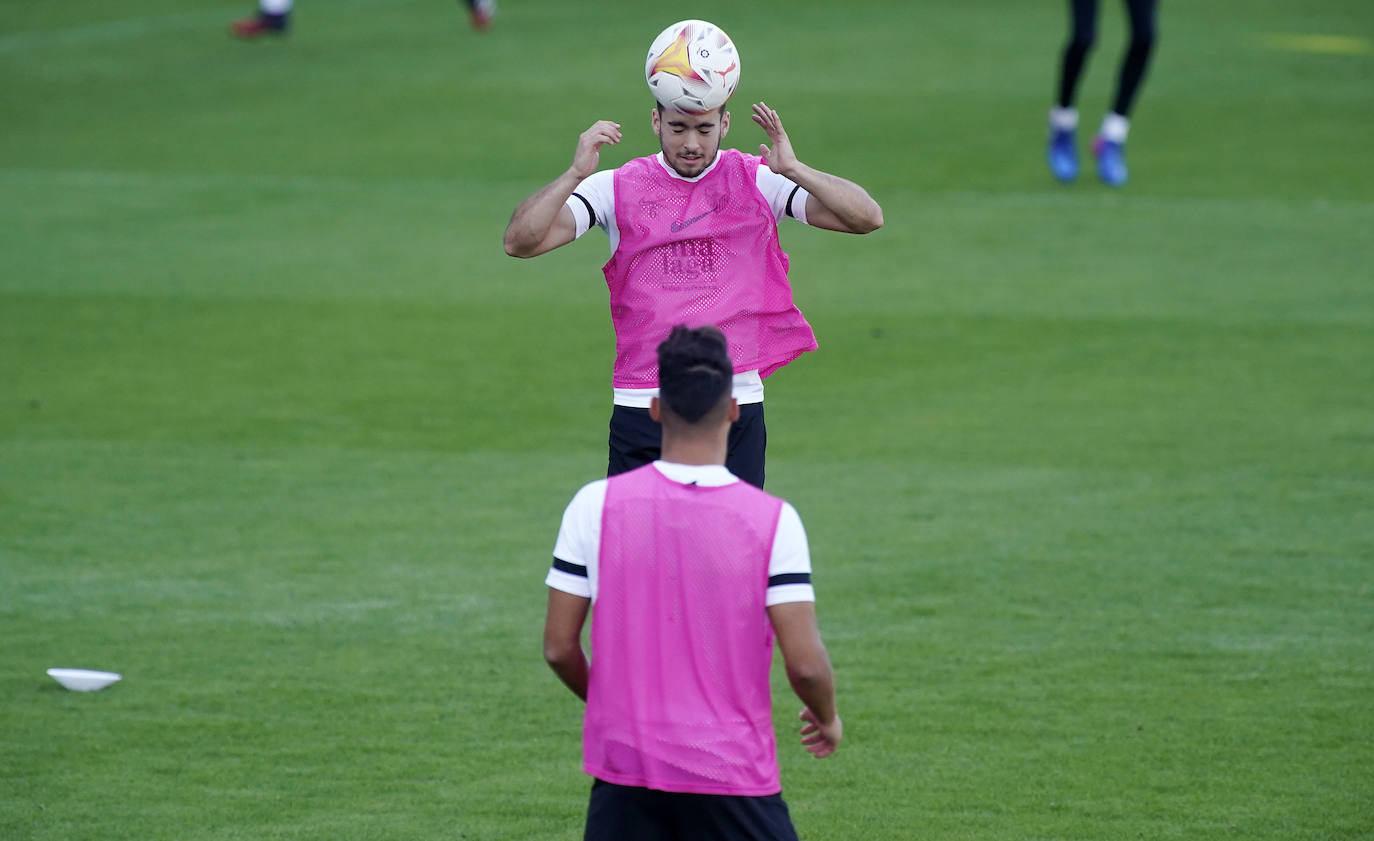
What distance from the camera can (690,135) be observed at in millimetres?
5191

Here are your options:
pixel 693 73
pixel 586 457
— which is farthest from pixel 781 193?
pixel 586 457

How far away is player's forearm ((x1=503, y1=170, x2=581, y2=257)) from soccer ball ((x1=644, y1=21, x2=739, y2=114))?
36cm

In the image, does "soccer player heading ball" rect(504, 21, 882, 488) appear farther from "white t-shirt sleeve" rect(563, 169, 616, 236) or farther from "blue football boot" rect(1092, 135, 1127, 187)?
"blue football boot" rect(1092, 135, 1127, 187)

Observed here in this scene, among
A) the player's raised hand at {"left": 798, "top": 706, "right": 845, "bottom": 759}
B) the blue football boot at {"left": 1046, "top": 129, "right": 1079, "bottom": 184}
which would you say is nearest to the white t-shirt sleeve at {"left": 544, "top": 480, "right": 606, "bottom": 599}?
the player's raised hand at {"left": 798, "top": 706, "right": 845, "bottom": 759}

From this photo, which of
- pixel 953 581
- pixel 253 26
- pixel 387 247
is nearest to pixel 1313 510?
pixel 953 581

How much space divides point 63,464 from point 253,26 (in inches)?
546

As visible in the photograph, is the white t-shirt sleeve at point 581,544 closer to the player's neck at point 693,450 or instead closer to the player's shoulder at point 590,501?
the player's shoulder at point 590,501

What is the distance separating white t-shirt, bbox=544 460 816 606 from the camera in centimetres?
371

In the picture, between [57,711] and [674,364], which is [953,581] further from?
[674,364]

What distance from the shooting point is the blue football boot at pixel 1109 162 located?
51.8 ft

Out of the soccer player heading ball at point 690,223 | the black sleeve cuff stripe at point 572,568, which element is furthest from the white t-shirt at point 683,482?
the soccer player heading ball at point 690,223

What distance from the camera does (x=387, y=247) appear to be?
14.1 meters

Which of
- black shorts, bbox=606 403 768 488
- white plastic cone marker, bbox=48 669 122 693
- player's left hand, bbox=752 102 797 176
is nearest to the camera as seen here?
player's left hand, bbox=752 102 797 176

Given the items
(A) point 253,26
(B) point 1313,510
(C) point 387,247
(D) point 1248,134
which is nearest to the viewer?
(B) point 1313,510
